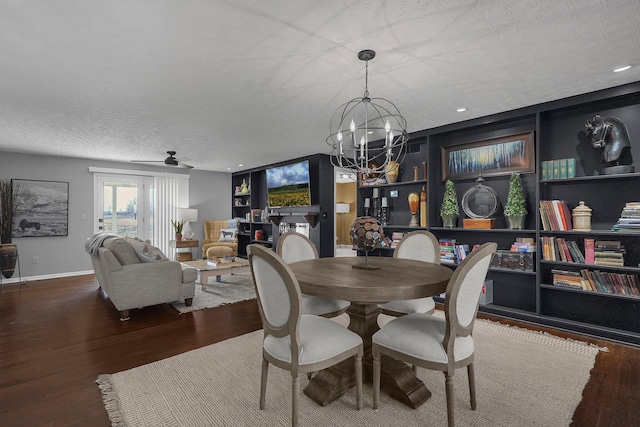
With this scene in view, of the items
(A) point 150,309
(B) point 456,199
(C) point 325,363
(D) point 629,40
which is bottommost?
(A) point 150,309

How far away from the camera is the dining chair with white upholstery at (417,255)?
2496 mm

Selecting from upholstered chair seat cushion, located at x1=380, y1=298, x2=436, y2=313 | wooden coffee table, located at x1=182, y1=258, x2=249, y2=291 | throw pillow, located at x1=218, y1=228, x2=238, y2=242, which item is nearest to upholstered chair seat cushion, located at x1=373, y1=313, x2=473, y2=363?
upholstered chair seat cushion, located at x1=380, y1=298, x2=436, y2=313

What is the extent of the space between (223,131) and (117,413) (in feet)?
11.4

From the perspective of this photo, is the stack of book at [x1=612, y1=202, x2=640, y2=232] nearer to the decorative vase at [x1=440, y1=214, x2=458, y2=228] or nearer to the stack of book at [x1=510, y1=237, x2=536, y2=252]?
the stack of book at [x1=510, y1=237, x2=536, y2=252]

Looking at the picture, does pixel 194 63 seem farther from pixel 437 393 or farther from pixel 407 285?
pixel 437 393

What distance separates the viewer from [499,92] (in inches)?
122

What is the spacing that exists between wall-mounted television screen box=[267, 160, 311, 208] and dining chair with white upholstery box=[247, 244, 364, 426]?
467 centimetres

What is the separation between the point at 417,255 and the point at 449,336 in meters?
1.37

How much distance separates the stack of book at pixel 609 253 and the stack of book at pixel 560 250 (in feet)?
0.43

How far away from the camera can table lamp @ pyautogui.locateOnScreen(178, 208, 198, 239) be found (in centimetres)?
732

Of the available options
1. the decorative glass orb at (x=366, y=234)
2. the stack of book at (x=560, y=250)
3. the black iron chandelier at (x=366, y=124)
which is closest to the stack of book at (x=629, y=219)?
the stack of book at (x=560, y=250)

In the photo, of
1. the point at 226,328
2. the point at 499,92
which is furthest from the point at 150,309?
the point at 499,92

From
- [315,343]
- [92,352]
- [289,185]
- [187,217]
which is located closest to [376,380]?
[315,343]

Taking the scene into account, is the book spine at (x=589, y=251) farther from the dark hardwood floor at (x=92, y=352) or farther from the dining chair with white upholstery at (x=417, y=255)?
the dining chair with white upholstery at (x=417, y=255)
